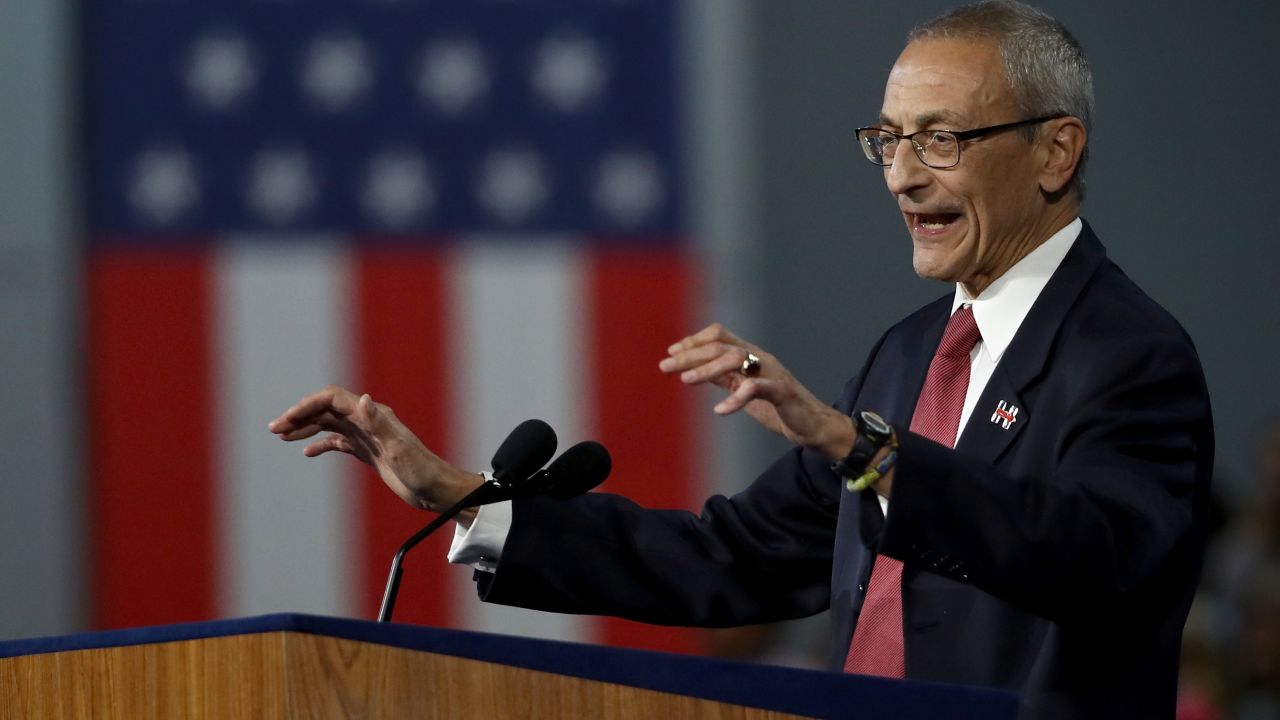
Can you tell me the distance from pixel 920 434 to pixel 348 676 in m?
0.74

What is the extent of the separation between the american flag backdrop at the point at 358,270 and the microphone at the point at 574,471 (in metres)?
3.28

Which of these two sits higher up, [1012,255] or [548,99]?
[548,99]

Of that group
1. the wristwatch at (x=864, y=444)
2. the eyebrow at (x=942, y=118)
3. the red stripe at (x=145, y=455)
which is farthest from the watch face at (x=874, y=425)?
the red stripe at (x=145, y=455)

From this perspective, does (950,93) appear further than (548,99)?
No

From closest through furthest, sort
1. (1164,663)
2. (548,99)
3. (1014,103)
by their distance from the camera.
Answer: (1164,663), (1014,103), (548,99)

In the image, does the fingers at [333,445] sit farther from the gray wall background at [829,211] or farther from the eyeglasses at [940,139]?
the gray wall background at [829,211]


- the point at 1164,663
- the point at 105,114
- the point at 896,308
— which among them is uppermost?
the point at 105,114

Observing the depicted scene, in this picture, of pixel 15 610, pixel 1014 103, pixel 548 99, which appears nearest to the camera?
pixel 1014 103

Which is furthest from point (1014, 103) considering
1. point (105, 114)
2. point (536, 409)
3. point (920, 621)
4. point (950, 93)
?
point (105, 114)


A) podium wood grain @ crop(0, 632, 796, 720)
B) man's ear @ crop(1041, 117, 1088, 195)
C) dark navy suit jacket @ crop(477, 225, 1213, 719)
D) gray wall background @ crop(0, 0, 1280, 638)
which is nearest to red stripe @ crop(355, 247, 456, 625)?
gray wall background @ crop(0, 0, 1280, 638)

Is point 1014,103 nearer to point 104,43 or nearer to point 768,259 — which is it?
point 768,259

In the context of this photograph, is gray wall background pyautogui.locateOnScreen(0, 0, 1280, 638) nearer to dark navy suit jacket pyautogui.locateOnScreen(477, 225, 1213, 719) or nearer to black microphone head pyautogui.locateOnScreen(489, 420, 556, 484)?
dark navy suit jacket pyautogui.locateOnScreen(477, 225, 1213, 719)

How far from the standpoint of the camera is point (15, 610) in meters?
5.19

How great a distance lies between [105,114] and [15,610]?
57.9 inches
